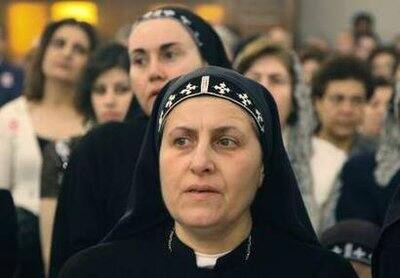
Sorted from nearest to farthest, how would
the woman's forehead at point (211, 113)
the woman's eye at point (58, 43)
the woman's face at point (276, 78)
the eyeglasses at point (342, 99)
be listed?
the woman's forehead at point (211, 113)
the woman's face at point (276, 78)
the woman's eye at point (58, 43)
the eyeglasses at point (342, 99)

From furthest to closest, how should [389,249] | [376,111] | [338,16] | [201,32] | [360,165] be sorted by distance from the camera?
[338,16] < [376,111] < [360,165] < [201,32] < [389,249]

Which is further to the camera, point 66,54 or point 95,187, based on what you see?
point 66,54

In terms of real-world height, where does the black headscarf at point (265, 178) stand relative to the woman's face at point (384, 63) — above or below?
above

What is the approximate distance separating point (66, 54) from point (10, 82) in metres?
3.69

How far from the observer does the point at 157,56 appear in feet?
14.6

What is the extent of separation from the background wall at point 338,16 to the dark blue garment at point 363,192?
42.6ft

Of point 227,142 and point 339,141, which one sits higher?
point 227,142

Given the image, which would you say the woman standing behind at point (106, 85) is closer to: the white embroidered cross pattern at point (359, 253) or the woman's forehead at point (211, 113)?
the white embroidered cross pattern at point (359, 253)

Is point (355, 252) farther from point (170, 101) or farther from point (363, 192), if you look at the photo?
point (170, 101)

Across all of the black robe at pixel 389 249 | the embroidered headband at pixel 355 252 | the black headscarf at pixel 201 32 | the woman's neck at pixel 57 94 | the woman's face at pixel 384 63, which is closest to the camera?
the black robe at pixel 389 249

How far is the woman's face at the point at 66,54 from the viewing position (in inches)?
268

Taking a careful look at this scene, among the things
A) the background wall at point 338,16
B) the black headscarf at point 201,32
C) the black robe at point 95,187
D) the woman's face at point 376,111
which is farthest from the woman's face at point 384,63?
the black robe at point 95,187

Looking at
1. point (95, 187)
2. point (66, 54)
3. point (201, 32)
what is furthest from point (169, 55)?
point (66, 54)

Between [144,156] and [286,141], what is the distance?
249 centimetres
